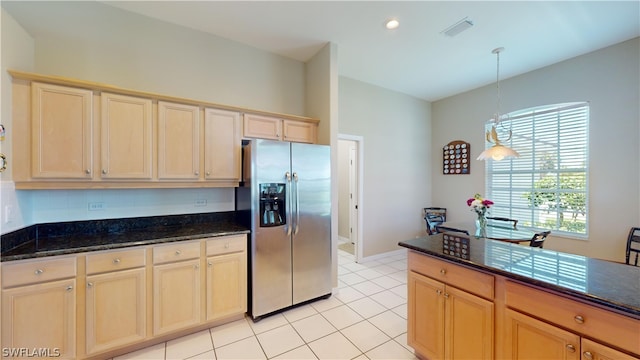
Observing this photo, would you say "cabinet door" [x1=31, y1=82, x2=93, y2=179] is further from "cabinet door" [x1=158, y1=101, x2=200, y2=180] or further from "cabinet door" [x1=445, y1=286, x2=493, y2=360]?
"cabinet door" [x1=445, y1=286, x2=493, y2=360]

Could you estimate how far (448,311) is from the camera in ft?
5.50

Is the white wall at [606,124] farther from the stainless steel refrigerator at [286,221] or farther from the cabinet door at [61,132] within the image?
the cabinet door at [61,132]

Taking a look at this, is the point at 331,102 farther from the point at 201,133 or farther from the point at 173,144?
the point at 173,144

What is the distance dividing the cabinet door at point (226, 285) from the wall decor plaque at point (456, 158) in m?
4.25

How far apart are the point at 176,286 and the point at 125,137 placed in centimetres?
143

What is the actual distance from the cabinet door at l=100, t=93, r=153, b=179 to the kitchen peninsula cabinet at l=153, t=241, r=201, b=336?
2.55ft

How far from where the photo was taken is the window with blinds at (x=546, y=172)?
11.1 feet

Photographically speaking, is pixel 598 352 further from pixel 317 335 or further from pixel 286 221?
pixel 286 221

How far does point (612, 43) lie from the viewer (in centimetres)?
301

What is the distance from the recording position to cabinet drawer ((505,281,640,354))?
102 cm

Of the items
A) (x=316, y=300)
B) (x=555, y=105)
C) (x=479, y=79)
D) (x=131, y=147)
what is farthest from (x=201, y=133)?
(x=555, y=105)

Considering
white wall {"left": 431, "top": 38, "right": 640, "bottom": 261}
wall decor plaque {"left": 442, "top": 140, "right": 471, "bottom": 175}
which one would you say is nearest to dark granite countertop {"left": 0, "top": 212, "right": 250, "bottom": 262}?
wall decor plaque {"left": 442, "top": 140, "right": 471, "bottom": 175}

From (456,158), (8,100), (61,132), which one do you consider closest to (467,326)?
(61,132)

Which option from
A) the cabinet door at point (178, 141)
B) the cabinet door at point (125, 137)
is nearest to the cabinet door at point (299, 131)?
the cabinet door at point (178, 141)
